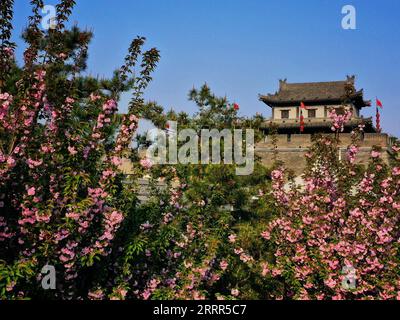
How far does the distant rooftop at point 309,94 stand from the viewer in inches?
1713

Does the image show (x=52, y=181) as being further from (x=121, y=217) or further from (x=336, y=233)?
(x=336, y=233)

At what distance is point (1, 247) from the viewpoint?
5.69 metres

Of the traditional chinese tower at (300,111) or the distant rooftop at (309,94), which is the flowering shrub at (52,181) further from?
the distant rooftop at (309,94)

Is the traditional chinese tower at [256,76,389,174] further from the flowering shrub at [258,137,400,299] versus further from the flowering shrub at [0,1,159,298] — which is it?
the flowering shrub at [0,1,159,298]

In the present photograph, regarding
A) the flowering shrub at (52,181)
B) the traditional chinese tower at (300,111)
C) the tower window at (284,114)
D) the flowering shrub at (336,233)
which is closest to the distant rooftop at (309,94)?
the traditional chinese tower at (300,111)

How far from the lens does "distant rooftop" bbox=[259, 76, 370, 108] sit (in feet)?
143

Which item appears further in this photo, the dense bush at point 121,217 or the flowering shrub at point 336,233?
the flowering shrub at point 336,233

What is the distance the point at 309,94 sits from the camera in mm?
45000

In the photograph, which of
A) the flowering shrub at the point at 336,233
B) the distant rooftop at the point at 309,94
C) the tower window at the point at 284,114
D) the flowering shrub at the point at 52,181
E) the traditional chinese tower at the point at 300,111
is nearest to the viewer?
the flowering shrub at the point at 52,181

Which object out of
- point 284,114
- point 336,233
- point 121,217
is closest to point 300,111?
point 284,114

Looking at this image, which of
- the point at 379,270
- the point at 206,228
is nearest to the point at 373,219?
the point at 379,270

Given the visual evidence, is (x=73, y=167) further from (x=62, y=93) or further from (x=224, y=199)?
(x=224, y=199)

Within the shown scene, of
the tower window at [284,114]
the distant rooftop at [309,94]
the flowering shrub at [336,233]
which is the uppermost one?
the distant rooftop at [309,94]
